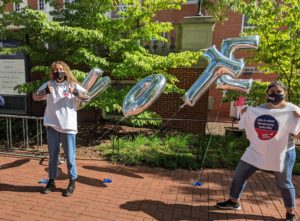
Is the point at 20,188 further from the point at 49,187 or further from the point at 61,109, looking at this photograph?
the point at 61,109

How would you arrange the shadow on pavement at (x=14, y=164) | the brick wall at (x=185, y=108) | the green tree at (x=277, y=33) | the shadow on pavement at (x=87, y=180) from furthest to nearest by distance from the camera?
the brick wall at (x=185, y=108)
the green tree at (x=277, y=33)
the shadow on pavement at (x=14, y=164)
the shadow on pavement at (x=87, y=180)

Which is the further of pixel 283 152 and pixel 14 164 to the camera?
pixel 14 164

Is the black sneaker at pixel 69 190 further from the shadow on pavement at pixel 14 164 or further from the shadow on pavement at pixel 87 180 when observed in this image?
the shadow on pavement at pixel 14 164

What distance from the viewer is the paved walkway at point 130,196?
11.5ft

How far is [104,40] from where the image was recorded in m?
6.44

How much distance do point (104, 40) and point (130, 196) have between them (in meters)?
3.82

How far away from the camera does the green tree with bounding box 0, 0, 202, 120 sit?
6367mm

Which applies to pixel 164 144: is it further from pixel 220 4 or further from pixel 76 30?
pixel 220 4

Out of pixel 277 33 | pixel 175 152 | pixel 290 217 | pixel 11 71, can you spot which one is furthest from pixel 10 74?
pixel 290 217

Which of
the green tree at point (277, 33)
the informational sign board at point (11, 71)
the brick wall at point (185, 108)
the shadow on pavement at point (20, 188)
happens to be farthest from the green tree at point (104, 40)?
the shadow on pavement at point (20, 188)

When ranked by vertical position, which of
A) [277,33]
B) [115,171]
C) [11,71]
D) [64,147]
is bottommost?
[115,171]

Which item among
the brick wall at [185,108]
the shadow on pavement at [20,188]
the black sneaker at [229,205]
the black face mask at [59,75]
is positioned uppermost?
the black face mask at [59,75]

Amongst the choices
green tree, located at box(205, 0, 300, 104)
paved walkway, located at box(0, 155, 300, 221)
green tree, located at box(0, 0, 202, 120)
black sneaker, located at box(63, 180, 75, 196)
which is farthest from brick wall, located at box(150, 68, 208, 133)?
black sneaker, located at box(63, 180, 75, 196)

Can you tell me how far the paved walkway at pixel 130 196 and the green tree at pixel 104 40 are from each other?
2.06 meters
